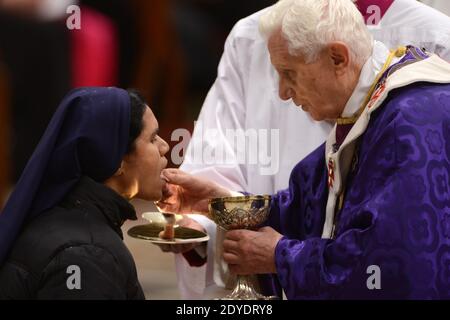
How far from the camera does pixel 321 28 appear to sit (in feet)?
15.7

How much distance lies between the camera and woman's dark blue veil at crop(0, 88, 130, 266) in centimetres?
444

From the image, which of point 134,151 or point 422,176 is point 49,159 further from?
point 422,176

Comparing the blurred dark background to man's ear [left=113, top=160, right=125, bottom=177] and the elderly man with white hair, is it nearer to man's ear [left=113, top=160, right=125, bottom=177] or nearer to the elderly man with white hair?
the elderly man with white hair

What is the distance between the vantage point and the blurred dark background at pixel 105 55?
868cm

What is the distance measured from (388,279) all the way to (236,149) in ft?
5.69

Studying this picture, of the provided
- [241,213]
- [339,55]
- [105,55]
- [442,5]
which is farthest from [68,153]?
[105,55]

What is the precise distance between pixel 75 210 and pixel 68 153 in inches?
7.8

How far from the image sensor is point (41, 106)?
8.84 meters

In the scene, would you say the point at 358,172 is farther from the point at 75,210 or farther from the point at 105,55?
the point at 105,55

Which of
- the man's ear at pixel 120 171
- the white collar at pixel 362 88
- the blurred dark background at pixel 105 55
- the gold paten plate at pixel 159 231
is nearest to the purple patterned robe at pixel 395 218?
the white collar at pixel 362 88

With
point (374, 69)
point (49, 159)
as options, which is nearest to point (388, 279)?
point (374, 69)

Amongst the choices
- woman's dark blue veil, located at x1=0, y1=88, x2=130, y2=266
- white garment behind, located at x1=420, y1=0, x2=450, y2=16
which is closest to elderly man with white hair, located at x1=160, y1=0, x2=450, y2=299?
woman's dark blue veil, located at x1=0, y1=88, x2=130, y2=266

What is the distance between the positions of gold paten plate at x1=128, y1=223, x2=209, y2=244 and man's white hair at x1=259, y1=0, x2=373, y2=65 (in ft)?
3.04

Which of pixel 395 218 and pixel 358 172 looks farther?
pixel 358 172
